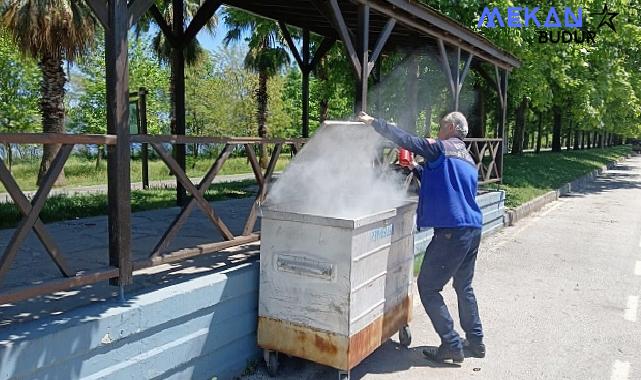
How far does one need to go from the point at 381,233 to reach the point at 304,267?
2.10 ft

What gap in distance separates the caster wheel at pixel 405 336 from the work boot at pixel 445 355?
0.93 ft

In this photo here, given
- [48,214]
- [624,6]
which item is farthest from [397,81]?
[48,214]

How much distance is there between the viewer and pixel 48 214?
7297mm

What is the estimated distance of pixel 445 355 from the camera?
4199 mm

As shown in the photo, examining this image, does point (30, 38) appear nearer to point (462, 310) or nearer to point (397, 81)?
point (397, 81)

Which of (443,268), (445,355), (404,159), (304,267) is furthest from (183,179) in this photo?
(445,355)

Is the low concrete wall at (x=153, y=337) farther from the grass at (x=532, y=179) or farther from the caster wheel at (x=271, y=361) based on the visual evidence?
the grass at (x=532, y=179)

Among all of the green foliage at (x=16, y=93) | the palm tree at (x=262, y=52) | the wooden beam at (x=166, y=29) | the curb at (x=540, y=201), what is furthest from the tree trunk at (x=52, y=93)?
the curb at (x=540, y=201)

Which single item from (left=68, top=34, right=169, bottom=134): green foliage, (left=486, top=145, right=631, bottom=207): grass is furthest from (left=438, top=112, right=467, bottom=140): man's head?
(left=68, top=34, right=169, bottom=134): green foliage

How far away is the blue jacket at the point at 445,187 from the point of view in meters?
4.06

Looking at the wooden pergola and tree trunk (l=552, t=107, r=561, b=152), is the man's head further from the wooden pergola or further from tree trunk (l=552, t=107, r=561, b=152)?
tree trunk (l=552, t=107, r=561, b=152)

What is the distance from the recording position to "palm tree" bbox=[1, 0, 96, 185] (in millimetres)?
14125

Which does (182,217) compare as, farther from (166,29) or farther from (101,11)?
(166,29)

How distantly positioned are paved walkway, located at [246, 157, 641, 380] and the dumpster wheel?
89 millimetres
